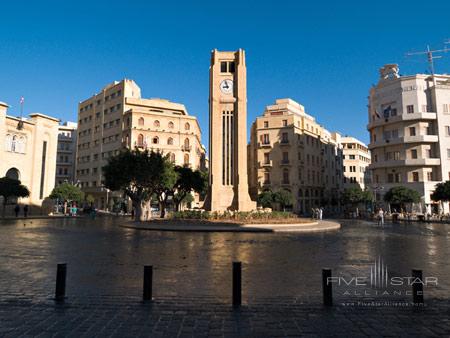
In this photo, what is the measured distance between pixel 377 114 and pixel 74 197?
164 ft

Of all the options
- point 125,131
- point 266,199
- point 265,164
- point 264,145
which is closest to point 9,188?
point 125,131

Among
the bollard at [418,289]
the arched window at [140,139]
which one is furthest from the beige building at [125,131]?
the bollard at [418,289]

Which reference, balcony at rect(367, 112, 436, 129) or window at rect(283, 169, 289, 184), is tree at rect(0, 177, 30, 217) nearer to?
window at rect(283, 169, 289, 184)

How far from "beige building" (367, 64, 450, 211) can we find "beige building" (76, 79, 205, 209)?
3380cm

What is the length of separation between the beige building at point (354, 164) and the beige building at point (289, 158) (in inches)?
782

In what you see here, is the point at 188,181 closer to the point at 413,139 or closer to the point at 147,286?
the point at 147,286

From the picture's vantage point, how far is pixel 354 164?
87.1 metres

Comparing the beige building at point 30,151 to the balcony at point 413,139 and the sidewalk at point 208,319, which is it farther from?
the balcony at point 413,139

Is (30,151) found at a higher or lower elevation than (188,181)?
higher

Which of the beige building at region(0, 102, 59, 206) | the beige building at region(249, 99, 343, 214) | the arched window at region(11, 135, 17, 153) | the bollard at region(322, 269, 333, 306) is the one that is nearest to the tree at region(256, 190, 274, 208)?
the beige building at region(249, 99, 343, 214)

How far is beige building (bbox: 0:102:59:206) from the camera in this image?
150 ft

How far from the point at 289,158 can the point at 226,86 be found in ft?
91.2

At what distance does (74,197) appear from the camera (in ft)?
158

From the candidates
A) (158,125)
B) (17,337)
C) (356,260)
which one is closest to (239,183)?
(356,260)
